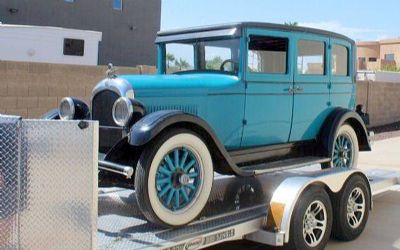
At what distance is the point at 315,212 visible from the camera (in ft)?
16.5

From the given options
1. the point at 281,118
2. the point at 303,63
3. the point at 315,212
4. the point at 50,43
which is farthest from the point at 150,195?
the point at 50,43

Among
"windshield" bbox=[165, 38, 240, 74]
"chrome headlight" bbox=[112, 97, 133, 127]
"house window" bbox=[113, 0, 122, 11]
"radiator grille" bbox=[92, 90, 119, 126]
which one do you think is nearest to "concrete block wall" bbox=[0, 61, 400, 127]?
"windshield" bbox=[165, 38, 240, 74]

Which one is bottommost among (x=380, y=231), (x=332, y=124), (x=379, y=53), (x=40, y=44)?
(x=380, y=231)

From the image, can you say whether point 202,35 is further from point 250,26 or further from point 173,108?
point 173,108

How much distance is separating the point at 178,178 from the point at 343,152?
10.0 feet

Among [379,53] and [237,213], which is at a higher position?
[379,53]

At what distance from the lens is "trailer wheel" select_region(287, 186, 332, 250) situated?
468 centimetres

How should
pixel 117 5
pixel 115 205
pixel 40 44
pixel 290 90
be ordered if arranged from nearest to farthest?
pixel 115 205, pixel 290 90, pixel 40 44, pixel 117 5

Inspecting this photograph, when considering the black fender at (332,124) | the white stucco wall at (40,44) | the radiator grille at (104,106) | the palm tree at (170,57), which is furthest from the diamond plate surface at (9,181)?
the white stucco wall at (40,44)

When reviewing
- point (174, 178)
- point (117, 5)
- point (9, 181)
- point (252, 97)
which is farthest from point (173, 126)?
point (117, 5)

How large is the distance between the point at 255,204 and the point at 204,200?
797 mm

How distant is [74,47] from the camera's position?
17891 mm

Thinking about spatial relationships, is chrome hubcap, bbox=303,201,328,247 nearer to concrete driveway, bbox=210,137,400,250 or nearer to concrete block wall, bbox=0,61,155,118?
concrete driveway, bbox=210,137,400,250

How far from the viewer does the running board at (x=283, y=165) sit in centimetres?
529
